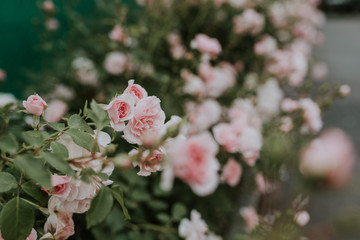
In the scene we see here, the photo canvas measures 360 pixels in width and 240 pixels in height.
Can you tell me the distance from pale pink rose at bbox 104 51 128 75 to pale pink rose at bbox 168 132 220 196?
147cm

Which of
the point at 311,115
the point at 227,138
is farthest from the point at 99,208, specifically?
the point at 311,115

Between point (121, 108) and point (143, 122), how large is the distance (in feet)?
0.16

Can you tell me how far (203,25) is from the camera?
324 cm

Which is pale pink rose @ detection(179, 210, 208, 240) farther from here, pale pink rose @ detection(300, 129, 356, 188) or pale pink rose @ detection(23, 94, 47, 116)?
pale pink rose @ detection(300, 129, 356, 188)

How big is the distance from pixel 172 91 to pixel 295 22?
8.58 feet

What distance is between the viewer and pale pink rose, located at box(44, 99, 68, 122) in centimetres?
185

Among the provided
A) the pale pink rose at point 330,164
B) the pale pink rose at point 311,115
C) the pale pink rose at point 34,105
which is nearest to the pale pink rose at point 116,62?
the pale pink rose at point 311,115

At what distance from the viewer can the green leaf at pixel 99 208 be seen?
577 mm

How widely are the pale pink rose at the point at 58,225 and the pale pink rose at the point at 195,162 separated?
0.91ft

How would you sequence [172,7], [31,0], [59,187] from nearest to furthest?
1. [59,187]
2. [31,0]
3. [172,7]

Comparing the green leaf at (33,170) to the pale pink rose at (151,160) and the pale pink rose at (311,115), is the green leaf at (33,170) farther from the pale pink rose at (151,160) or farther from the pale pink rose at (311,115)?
the pale pink rose at (311,115)

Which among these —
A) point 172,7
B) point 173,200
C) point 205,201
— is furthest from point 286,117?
point 172,7

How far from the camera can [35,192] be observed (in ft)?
2.16

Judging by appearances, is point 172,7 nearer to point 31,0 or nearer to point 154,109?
point 31,0
